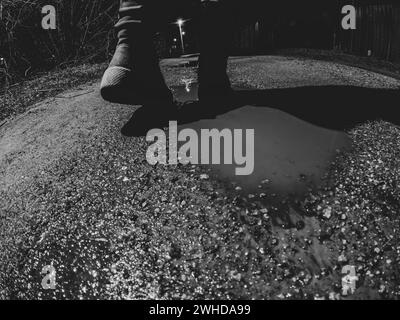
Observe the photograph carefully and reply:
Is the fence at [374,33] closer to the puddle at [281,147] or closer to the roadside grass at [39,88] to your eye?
the roadside grass at [39,88]

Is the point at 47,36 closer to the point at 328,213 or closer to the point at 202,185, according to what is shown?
the point at 202,185

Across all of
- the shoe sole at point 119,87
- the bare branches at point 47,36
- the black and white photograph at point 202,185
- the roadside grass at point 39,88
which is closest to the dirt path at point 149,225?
the black and white photograph at point 202,185

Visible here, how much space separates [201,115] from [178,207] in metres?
0.62

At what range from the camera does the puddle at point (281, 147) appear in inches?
58.3

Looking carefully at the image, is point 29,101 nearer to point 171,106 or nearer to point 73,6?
point 171,106

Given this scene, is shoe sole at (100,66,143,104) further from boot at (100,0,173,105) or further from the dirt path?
the dirt path

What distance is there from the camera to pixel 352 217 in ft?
4.38

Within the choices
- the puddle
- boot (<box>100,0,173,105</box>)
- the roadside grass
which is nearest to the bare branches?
the roadside grass

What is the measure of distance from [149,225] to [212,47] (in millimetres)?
1090

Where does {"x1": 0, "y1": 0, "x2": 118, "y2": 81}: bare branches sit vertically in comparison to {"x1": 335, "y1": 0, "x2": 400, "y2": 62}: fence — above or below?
above

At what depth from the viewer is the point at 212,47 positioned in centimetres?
197

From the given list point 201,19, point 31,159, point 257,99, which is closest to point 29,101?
point 31,159

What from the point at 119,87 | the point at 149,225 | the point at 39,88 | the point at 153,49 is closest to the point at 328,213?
the point at 149,225

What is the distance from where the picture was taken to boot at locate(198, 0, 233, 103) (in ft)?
6.44
